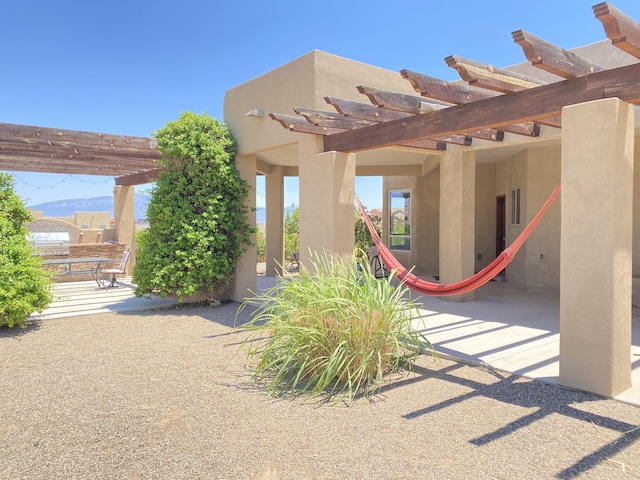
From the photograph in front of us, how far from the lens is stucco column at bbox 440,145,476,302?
7867 mm

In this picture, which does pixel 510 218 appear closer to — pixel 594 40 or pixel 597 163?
pixel 594 40

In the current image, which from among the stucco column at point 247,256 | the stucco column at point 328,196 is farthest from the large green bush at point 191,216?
the stucco column at point 328,196

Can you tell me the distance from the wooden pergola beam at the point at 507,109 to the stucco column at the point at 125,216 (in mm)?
9367

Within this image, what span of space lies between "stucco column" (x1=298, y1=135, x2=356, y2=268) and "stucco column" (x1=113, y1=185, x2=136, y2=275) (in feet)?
27.7

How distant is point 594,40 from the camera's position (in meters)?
6.54

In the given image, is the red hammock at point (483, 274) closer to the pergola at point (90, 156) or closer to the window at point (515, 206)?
the window at point (515, 206)

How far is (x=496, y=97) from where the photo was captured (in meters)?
4.37

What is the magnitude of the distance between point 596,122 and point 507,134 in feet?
12.3

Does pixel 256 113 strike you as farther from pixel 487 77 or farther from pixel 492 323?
pixel 492 323

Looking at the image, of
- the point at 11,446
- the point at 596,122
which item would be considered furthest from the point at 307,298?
the point at 596,122

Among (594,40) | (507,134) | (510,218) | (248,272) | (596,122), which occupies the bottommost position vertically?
(248,272)

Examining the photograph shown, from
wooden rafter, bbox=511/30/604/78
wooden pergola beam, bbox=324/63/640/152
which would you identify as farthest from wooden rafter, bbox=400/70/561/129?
wooden rafter, bbox=511/30/604/78

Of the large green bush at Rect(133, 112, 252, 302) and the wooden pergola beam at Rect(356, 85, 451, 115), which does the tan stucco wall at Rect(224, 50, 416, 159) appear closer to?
the large green bush at Rect(133, 112, 252, 302)

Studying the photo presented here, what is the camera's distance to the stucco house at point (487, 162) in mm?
3535
